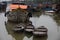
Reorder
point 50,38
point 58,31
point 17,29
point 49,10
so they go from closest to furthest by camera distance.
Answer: point 50,38
point 17,29
point 58,31
point 49,10

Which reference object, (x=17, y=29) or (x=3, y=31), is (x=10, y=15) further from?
(x=17, y=29)

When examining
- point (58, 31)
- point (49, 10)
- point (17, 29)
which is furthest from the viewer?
point (49, 10)

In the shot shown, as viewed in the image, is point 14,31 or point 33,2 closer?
point 14,31

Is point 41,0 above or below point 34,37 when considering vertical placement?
above

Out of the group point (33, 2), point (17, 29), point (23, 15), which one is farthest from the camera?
point (33, 2)

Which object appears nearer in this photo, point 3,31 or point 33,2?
point 3,31

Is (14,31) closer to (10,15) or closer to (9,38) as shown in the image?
(9,38)

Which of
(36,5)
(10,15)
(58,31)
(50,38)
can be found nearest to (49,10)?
(36,5)

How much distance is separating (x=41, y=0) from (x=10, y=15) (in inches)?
241

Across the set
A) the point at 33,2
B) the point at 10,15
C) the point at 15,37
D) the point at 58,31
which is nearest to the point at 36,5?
the point at 33,2

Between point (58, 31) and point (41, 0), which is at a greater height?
point (41, 0)

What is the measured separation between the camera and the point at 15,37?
6.36 meters

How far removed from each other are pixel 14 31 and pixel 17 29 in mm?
118

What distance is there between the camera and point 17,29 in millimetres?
6797
